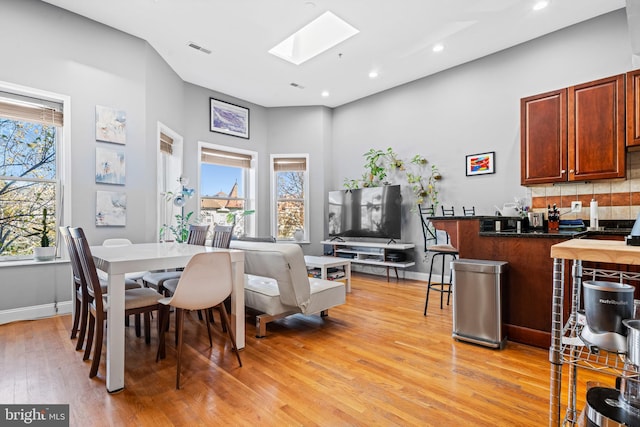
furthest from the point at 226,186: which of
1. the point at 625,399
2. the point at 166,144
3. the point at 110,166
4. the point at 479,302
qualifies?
the point at 625,399

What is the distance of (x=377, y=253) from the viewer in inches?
221

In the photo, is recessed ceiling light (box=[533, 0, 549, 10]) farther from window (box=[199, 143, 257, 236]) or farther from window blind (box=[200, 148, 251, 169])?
window blind (box=[200, 148, 251, 169])

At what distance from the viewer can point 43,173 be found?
3.50 metres

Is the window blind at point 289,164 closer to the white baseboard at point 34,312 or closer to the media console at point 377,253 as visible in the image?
the media console at point 377,253

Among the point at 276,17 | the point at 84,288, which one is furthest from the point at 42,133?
the point at 276,17

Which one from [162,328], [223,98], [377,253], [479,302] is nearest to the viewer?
[162,328]

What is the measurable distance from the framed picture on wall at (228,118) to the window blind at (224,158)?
38 centimetres

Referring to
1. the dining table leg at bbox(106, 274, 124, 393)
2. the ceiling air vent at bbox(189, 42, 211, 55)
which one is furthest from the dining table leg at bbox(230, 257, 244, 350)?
the ceiling air vent at bbox(189, 42, 211, 55)

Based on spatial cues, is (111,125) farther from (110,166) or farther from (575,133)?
(575,133)

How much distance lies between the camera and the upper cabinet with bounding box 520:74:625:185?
314cm

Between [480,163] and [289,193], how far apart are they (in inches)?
145

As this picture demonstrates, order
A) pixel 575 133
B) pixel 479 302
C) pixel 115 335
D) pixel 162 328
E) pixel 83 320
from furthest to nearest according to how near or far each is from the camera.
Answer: pixel 575 133
pixel 479 302
pixel 83 320
pixel 162 328
pixel 115 335

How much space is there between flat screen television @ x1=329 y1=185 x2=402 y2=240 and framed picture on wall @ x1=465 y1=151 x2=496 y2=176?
3.82 feet

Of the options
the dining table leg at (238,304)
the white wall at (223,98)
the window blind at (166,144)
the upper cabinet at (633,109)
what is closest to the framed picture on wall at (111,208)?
the white wall at (223,98)
